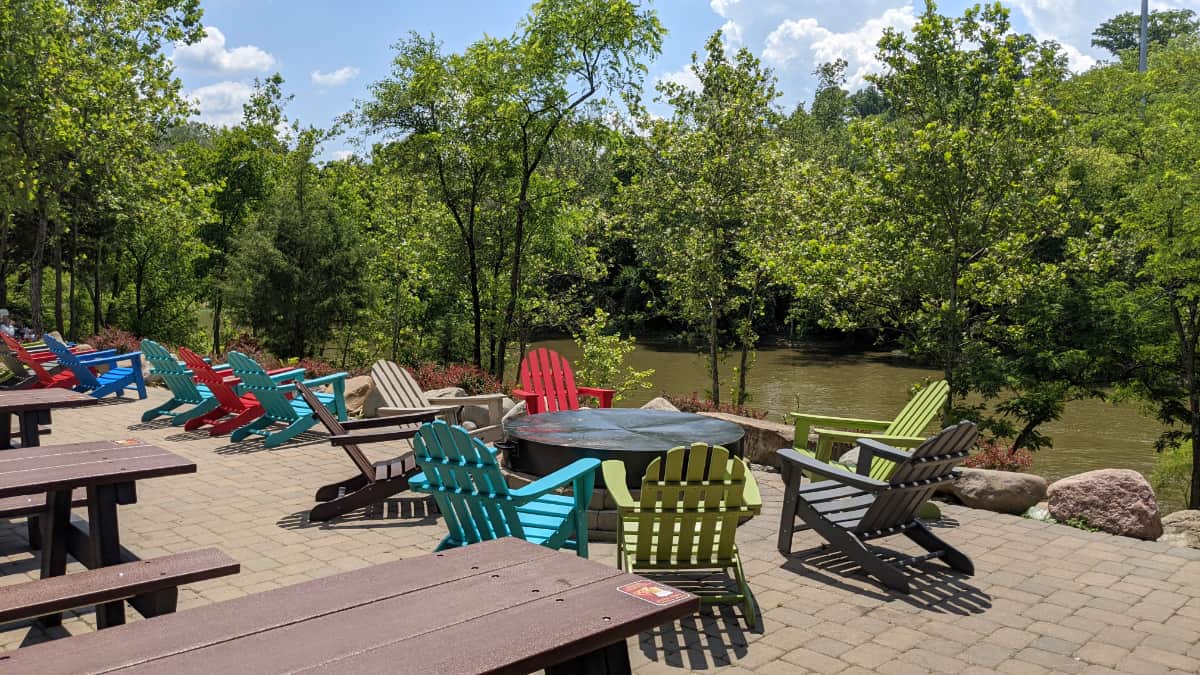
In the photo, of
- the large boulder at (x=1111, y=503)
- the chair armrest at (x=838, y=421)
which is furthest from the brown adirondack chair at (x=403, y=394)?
the large boulder at (x=1111, y=503)

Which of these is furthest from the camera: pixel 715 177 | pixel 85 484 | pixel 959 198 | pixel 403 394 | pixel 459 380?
pixel 715 177

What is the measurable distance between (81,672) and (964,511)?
610 cm

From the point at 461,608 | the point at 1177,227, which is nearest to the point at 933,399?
the point at 461,608

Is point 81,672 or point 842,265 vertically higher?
point 842,265

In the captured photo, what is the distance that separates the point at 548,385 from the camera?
826 cm

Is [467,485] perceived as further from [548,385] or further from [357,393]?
[357,393]

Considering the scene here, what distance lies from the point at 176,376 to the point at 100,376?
232 centimetres

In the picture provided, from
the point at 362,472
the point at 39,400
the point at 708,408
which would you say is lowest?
the point at 708,408

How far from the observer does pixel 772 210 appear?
1545cm

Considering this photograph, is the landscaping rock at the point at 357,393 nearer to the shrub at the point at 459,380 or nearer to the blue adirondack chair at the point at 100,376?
the shrub at the point at 459,380

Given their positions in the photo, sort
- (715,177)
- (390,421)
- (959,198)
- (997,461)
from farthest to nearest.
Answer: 1. (715,177)
2. (959,198)
3. (997,461)
4. (390,421)

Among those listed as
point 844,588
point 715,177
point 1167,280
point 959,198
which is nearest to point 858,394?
point 715,177

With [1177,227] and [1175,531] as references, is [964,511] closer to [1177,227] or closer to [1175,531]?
[1175,531]

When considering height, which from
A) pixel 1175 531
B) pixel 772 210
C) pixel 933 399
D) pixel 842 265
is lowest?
pixel 1175 531
